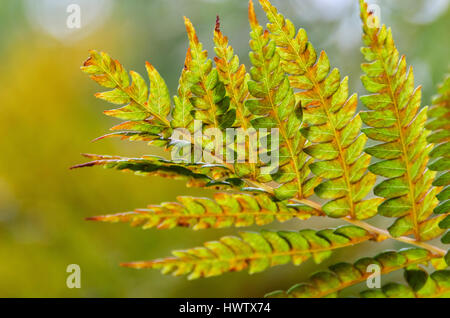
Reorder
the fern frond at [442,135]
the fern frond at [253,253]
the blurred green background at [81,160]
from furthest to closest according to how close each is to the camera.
→ the blurred green background at [81,160]
the fern frond at [253,253]
the fern frond at [442,135]

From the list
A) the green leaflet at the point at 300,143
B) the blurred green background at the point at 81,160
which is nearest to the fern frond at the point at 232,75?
the green leaflet at the point at 300,143

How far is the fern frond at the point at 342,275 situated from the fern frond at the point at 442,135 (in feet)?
0.13

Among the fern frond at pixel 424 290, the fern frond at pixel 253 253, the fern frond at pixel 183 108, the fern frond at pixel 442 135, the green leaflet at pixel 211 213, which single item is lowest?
the fern frond at pixel 424 290

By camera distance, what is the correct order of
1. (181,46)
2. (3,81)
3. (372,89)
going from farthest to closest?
1. (181,46)
2. (3,81)
3. (372,89)

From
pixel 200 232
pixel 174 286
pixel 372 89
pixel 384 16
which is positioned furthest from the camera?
pixel 384 16

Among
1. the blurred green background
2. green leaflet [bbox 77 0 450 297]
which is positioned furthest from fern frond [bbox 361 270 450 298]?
the blurred green background

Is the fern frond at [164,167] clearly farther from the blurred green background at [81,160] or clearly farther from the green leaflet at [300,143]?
the blurred green background at [81,160]

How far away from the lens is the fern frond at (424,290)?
355mm

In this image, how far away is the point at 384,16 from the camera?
1.77 meters

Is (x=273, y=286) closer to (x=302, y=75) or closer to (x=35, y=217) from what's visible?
(x=35, y=217)

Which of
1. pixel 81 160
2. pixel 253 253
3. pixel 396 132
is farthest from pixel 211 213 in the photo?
pixel 81 160
